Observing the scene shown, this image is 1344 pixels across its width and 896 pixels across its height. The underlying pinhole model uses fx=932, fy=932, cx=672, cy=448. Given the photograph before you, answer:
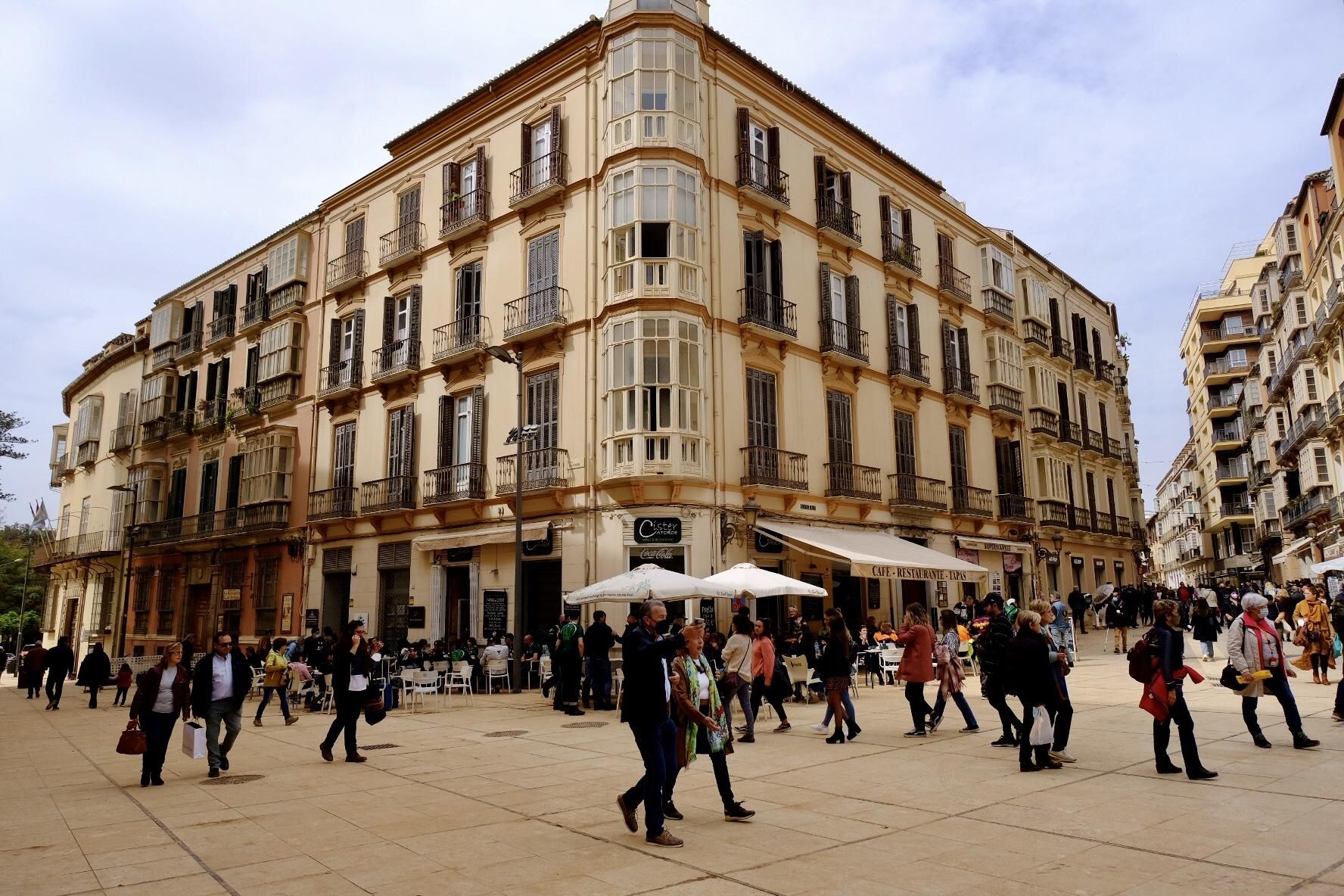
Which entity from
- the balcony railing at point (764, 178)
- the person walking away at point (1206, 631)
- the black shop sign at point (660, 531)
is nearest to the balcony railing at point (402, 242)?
the balcony railing at point (764, 178)

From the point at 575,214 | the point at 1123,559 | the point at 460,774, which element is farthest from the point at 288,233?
the point at 1123,559

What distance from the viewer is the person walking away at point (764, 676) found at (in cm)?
1204

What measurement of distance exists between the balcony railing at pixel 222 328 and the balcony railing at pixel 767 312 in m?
21.0

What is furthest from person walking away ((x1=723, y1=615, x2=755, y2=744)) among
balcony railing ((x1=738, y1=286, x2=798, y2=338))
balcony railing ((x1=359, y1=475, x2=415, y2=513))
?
balcony railing ((x1=359, y1=475, x2=415, y2=513))

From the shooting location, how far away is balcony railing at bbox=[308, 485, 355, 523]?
2634 cm

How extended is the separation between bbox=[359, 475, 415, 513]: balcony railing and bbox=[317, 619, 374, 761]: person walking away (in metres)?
13.5

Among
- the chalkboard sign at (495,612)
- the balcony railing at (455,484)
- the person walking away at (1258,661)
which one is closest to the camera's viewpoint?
the person walking away at (1258,661)

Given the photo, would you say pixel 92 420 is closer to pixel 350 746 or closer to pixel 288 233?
pixel 288 233

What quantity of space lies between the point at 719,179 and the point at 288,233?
1671cm

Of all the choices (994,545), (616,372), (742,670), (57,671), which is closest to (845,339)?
(616,372)

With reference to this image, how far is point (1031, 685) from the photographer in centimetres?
886

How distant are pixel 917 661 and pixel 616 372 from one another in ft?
35.8

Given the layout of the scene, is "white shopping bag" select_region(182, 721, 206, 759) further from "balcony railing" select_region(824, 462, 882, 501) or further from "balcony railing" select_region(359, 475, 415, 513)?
"balcony railing" select_region(824, 462, 882, 501)

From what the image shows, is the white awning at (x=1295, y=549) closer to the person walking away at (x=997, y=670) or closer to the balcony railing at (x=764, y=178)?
the balcony railing at (x=764, y=178)
